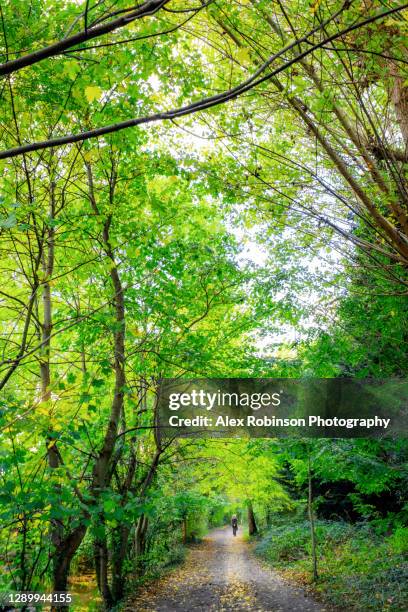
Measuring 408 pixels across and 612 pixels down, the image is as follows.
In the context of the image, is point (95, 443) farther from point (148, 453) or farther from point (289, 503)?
point (289, 503)

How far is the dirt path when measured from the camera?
781 centimetres

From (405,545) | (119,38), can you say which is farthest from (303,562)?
(119,38)

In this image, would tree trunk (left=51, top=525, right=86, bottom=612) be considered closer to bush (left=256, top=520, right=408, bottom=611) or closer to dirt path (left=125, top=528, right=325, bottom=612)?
dirt path (left=125, top=528, right=325, bottom=612)

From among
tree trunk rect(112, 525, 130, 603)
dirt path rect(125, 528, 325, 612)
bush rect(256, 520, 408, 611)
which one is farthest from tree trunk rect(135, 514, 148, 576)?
bush rect(256, 520, 408, 611)

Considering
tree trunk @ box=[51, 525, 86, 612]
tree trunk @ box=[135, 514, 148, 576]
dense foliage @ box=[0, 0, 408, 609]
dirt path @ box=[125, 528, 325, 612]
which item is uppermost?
dense foliage @ box=[0, 0, 408, 609]

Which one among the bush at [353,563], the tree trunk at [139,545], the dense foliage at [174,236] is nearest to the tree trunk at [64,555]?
the dense foliage at [174,236]

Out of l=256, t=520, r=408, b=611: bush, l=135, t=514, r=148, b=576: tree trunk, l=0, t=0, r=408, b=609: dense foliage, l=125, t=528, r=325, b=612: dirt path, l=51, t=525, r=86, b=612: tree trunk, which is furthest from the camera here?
l=135, t=514, r=148, b=576: tree trunk

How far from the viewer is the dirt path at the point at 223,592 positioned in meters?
7.81

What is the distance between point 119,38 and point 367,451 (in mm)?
7389

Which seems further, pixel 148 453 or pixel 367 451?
pixel 148 453

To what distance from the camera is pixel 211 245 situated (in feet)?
22.1

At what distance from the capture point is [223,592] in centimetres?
944

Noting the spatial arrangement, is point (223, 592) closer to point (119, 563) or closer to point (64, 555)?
point (119, 563)

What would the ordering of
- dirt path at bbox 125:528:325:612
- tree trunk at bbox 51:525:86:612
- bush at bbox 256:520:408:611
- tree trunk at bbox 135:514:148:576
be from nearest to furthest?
tree trunk at bbox 51:525:86:612 → bush at bbox 256:520:408:611 → dirt path at bbox 125:528:325:612 → tree trunk at bbox 135:514:148:576
